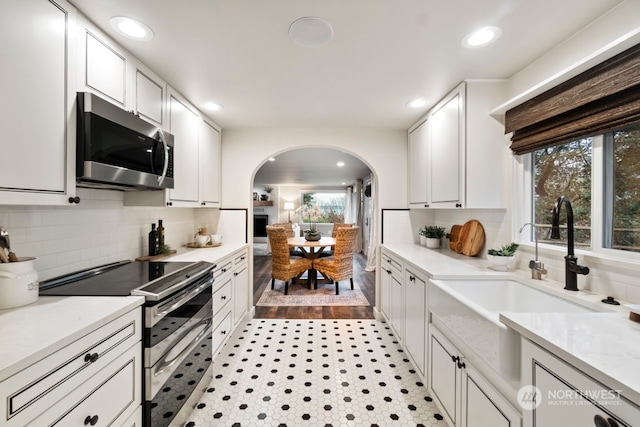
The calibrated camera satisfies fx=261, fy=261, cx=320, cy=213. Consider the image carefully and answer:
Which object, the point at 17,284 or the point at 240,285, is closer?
the point at 17,284

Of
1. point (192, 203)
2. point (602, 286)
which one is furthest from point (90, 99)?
point (602, 286)

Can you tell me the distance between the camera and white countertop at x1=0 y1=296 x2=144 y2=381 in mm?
760

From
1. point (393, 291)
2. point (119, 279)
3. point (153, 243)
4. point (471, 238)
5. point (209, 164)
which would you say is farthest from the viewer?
point (209, 164)

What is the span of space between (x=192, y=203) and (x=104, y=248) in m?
0.76

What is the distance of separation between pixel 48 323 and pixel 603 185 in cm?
258

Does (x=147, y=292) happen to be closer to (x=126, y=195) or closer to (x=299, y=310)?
(x=126, y=195)

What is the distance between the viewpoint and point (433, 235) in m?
2.91

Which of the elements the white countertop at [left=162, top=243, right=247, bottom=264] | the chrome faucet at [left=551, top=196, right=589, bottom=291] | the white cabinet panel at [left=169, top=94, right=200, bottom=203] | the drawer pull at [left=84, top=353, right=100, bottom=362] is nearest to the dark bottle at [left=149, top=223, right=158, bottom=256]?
the white countertop at [left=162, top=243, right=247, bottom=264]

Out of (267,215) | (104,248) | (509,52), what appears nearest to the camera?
(509,52)

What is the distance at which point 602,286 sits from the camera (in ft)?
4.32

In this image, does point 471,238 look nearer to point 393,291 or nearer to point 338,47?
point 393,291

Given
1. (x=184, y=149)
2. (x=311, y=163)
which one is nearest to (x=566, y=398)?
(x=184, y=149)

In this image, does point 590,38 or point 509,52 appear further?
point 509,52

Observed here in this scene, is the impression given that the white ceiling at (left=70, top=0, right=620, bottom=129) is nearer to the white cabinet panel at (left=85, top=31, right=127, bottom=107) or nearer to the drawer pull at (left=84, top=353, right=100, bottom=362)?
the white cabinet panel at (left=85, top=31, right=127, bottom=107)
